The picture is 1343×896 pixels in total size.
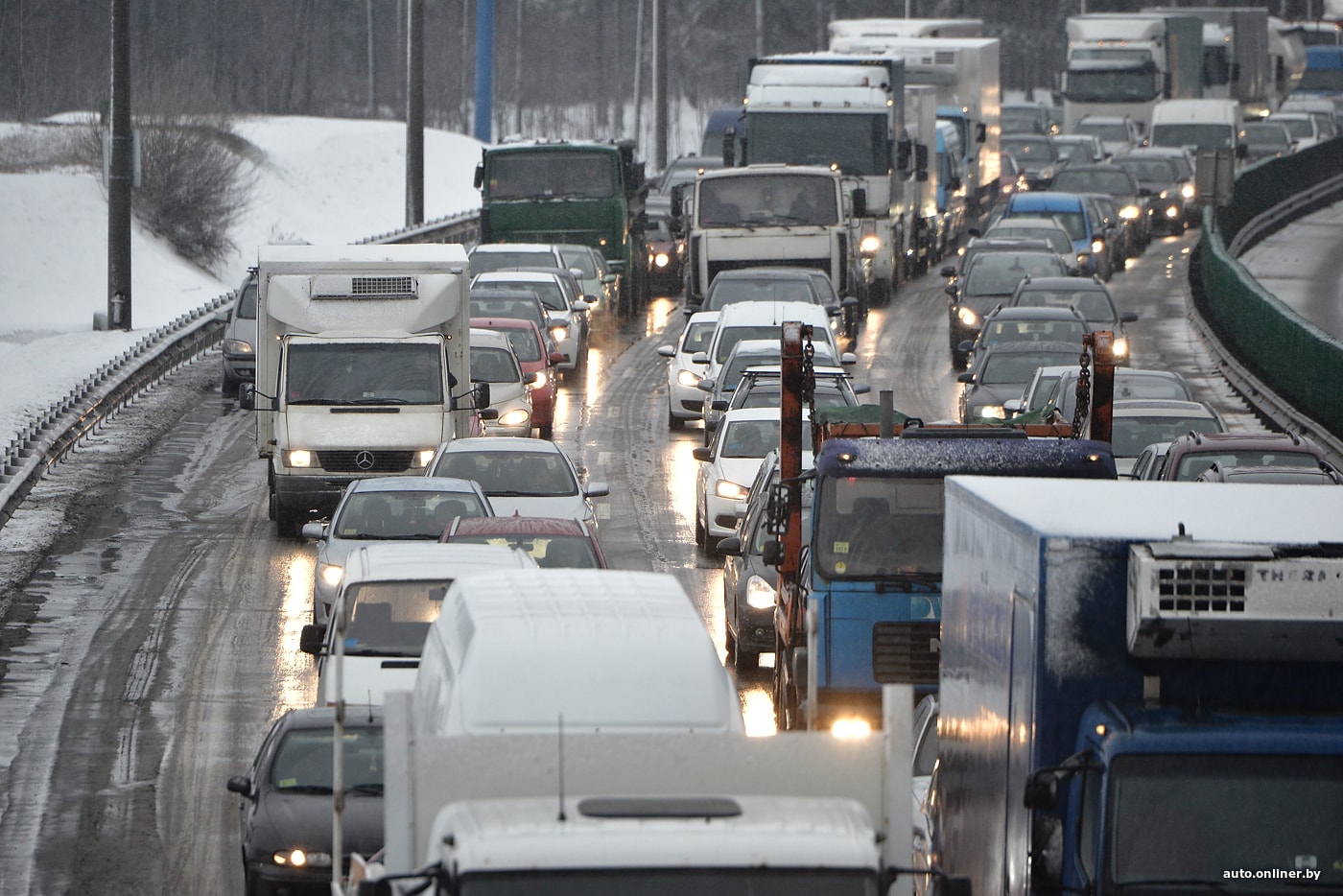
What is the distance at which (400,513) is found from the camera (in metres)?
19.0

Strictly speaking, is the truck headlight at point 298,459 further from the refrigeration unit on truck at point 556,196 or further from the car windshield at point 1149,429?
the refrigeration unit on truck at point 556,196

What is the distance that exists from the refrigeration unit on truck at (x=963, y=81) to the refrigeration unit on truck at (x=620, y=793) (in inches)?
1763

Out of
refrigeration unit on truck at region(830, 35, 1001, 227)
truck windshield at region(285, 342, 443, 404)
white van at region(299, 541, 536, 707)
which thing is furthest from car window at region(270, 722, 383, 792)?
refrigeration unit on truck at region(830, 35, 1001, 227)

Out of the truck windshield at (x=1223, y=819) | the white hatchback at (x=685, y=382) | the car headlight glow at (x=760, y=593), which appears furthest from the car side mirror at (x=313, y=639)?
the white hatchback at (x=685, y=382)

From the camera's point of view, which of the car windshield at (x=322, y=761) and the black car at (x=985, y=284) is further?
the black car at (x=985, y=284)

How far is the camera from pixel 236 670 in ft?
56.0

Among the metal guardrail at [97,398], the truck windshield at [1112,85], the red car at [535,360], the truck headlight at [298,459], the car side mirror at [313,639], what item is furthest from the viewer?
the truck windshield at [1112,85]

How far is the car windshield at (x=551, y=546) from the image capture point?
55.2 feet

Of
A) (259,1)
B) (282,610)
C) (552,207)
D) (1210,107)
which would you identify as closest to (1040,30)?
(259,1)

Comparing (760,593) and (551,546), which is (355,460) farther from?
(760,593)

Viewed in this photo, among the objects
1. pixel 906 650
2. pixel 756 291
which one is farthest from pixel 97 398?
pixel 906 650

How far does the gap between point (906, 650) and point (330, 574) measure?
6.43 metres

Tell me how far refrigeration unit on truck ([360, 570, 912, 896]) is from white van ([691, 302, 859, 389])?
67.4ft

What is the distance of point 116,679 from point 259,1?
3590 inches
